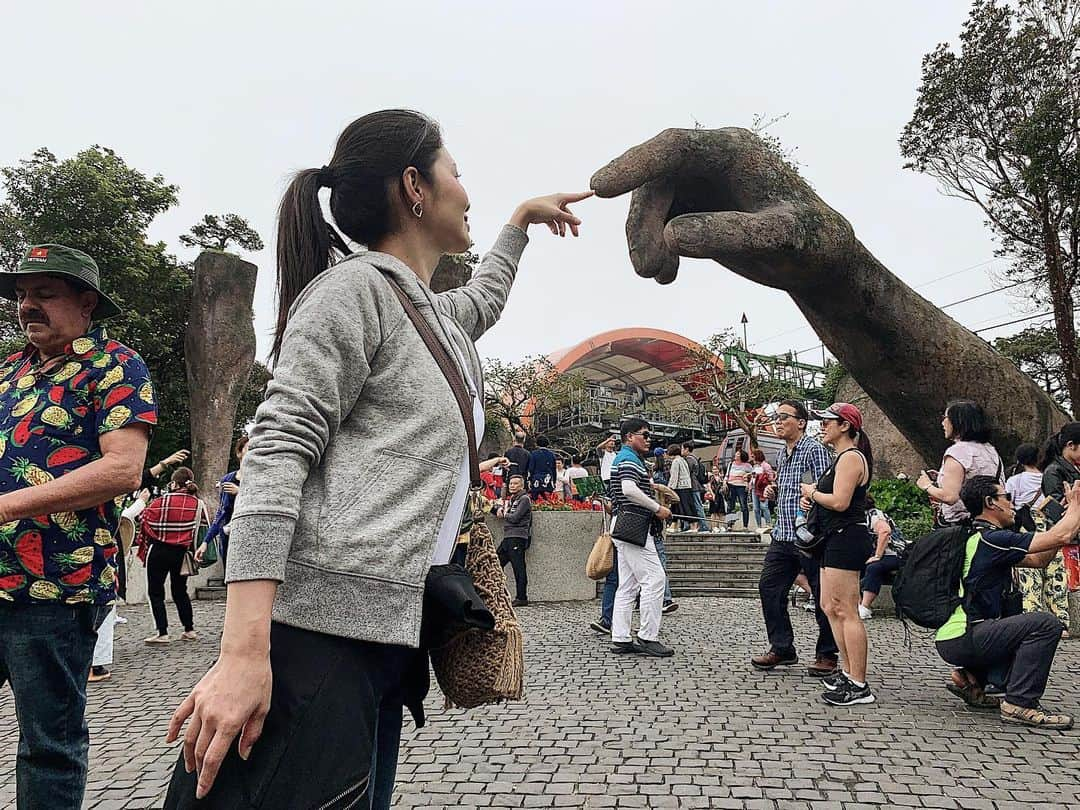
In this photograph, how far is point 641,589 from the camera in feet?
22.6

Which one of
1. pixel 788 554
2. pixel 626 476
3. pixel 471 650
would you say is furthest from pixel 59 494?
pixel 626 476

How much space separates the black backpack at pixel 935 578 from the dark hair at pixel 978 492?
0.13 metres

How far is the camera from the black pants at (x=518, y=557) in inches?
386

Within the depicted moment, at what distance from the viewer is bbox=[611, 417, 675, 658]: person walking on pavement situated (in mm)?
6768

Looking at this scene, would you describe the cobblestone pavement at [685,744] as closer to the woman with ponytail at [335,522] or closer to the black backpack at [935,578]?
the black backpack at [935,578]

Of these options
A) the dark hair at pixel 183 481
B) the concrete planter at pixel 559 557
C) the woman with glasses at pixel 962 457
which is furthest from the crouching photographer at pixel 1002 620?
the dark hair at pixel 183 481

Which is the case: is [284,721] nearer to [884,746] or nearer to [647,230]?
[884,746]

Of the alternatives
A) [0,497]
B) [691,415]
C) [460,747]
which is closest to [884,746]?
[460,747]

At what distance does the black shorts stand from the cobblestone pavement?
2.71ft

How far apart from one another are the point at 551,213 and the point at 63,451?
1524mm

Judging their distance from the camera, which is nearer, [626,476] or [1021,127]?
[626,476]

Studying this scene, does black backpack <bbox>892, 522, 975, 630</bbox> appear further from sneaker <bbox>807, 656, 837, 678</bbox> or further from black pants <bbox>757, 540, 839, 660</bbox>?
black pants <bbox>757, 540, 839, 660</bbox>

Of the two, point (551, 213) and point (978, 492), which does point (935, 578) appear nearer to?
point (978, 492)

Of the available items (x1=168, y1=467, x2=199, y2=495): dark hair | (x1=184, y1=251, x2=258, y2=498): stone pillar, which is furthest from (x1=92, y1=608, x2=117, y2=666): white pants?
(x1=184, y1=251, x2=258, y2=498): stone pillar
